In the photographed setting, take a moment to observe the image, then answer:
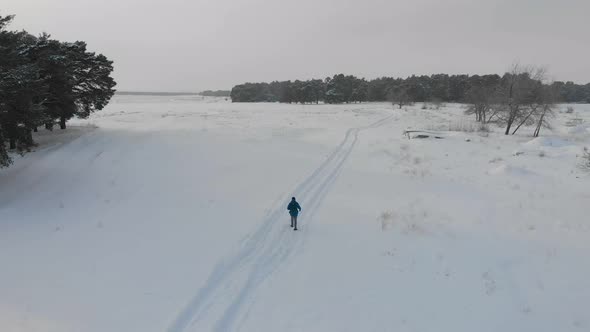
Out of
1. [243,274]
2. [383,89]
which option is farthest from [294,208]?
[383,89]

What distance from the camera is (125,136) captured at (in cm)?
2859

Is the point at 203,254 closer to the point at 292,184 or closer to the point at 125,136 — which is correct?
the point at 292,184

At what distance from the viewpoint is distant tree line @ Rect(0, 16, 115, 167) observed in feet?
53.4

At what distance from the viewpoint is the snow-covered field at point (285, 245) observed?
7.79 meters

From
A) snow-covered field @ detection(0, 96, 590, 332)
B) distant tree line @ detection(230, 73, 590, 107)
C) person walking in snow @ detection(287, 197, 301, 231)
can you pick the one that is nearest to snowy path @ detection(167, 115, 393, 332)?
snow-covered field @ detection(0, 96, 590, 332)

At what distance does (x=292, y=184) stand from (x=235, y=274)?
29.4 feet

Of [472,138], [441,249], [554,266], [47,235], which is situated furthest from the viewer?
[472,138]

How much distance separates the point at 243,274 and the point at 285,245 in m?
2.22

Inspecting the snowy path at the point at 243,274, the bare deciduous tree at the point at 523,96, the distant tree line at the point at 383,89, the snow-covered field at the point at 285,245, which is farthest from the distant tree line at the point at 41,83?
the distant tree line at the point at 383,89

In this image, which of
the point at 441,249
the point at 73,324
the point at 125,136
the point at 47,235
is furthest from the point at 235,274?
the point at 125,136

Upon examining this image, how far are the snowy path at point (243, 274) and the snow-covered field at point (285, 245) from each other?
4 cm

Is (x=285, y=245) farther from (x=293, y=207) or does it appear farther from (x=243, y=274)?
(x=243, y=274)

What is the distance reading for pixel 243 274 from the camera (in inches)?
359

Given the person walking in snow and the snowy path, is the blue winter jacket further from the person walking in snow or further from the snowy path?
the snowy path
